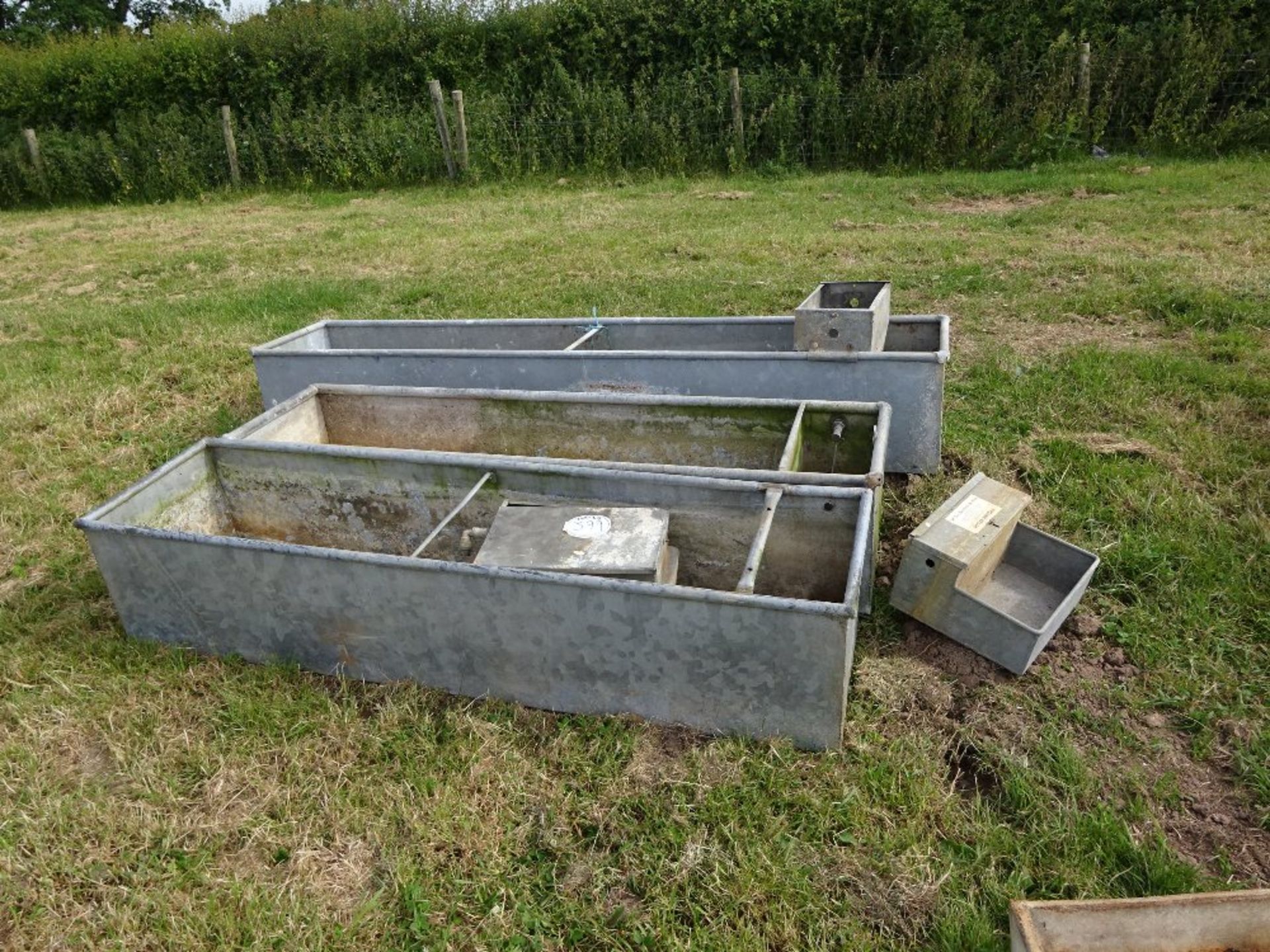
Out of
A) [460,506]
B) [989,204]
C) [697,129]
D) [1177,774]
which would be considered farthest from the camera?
[697,129]

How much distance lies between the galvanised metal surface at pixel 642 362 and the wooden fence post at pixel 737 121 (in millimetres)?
7443

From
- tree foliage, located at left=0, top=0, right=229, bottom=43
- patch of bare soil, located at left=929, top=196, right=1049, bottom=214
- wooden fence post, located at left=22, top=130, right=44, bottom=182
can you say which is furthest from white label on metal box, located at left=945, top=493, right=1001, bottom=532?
tree foliage, located at left=0, top=0, right=229, bottom=43

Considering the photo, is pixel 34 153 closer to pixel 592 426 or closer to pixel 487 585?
pixel 592 426

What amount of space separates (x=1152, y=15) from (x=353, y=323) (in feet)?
36.0

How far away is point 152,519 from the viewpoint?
3.64m

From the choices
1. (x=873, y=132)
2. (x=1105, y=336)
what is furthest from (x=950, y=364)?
(x=873, y=132)

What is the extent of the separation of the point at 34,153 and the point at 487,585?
55.1ft

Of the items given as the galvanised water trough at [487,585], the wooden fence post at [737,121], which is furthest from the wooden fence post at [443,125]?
the galvanised water trough at [487,585]

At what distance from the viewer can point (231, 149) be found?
1426cm

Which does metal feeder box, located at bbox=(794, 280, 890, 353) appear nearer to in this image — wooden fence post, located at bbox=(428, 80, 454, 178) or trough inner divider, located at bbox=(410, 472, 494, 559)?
trough inner divider, located at bbox=(410, 472, 494, 559)

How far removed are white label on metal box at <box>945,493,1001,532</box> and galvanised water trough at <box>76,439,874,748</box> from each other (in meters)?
0.46

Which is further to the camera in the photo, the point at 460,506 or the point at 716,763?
the point at 460,506

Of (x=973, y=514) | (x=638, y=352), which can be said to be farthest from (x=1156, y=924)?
(x=638, y=352)

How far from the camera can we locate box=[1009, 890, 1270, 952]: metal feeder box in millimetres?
1976
